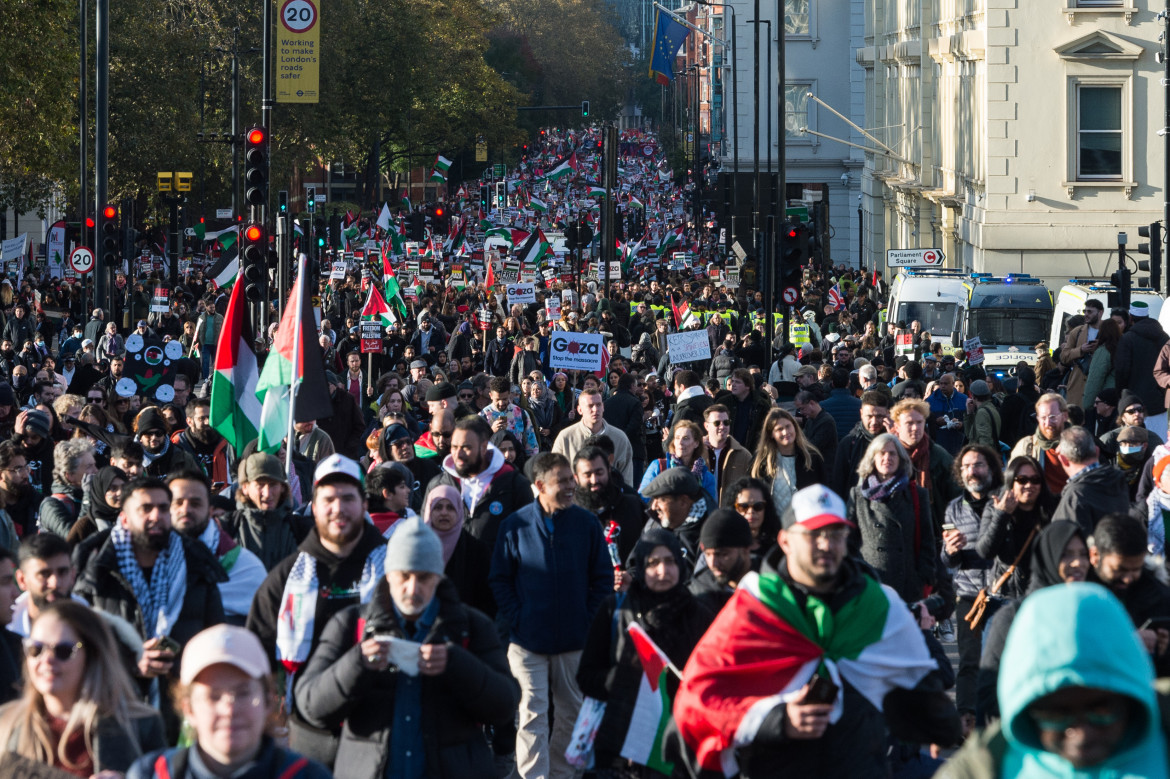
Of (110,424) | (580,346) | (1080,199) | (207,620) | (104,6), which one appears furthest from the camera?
(1080,199)

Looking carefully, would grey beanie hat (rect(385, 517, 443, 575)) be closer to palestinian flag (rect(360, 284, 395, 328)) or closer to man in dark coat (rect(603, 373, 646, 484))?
man in dark coat (rect(603, 373, 646, 484))

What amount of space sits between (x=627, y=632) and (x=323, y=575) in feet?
3.34

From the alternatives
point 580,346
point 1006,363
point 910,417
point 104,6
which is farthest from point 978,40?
point 910,417

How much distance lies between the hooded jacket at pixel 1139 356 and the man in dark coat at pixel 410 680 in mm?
10988

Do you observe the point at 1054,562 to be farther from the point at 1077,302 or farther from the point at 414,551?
the point at 1077,302

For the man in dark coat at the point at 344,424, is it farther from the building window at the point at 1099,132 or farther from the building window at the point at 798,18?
the building window at the point at 798,18

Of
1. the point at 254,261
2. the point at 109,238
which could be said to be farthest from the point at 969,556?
the point at 109,238

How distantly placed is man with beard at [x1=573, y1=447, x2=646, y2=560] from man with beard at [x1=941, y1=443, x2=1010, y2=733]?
1.46 m

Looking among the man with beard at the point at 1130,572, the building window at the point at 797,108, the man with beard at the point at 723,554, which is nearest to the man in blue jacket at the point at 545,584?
the man with beard at the point at 723,554

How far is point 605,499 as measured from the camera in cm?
863

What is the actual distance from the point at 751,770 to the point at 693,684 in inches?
11.4

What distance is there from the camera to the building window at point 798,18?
2756 inches

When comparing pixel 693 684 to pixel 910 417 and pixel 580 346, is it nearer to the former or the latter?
pixel 910 417

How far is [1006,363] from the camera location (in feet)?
79.3
